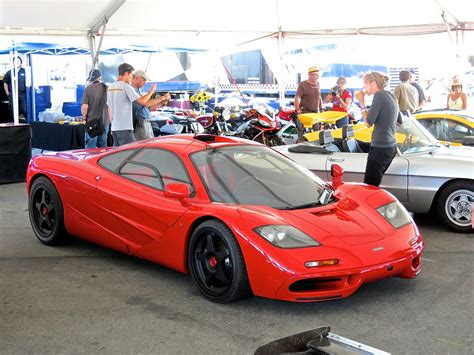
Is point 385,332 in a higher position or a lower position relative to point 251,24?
lower

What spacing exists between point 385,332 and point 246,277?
929mm

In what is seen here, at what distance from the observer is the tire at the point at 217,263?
4.23 meters

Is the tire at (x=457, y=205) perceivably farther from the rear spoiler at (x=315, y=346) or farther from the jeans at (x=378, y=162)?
the rear spoiler at (x=315, y=346)

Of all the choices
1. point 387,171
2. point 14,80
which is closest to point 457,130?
point 387,171

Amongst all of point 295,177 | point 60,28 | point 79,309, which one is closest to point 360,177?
point 295,177

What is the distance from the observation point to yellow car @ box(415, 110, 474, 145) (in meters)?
9.13

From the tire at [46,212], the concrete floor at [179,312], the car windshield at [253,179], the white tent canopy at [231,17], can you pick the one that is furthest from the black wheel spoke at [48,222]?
the white tent canopy at [231,17]

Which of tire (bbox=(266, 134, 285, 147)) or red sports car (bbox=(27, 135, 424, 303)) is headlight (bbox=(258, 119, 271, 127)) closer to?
tire (bbox=(266, 134, 285, 147))

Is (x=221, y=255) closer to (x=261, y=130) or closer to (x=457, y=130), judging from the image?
(x=457, y=130)

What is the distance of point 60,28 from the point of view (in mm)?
13391

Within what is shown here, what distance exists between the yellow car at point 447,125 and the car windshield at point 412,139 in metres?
1.90

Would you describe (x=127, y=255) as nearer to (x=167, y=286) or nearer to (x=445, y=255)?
(x=167, y=286)

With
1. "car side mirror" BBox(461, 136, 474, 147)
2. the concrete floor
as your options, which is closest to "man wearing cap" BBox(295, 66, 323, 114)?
"car side mirror" BBox(461, 136, 474, 147)

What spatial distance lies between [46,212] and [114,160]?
980mm
